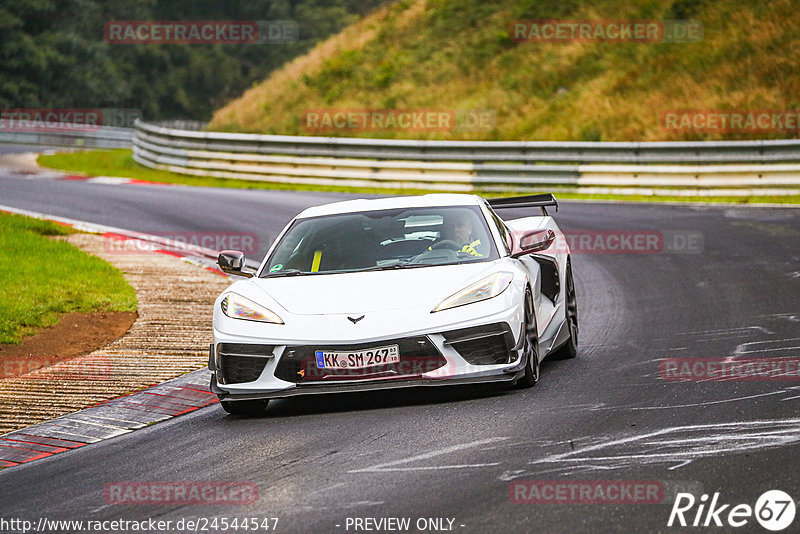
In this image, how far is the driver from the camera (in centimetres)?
841

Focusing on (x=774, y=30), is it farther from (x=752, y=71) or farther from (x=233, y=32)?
(x=233, y=32)

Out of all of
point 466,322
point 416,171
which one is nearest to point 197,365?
point 466,322

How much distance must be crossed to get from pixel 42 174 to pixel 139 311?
19.5 meters

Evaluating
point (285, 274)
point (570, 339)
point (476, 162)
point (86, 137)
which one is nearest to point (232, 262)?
point (285, 274)

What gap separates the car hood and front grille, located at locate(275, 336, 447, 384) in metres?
0.26

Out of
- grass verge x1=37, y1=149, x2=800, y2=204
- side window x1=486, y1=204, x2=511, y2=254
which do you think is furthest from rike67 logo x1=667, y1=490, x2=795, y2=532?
grass verge x1=37, y1=149, x2=800, y2=204

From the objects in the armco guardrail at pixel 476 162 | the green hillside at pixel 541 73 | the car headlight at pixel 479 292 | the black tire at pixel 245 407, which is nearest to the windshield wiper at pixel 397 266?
the car headlight at pixel 479 292

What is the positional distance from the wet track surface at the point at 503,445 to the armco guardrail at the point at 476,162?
11.5m

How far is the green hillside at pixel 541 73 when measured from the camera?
2808 cm

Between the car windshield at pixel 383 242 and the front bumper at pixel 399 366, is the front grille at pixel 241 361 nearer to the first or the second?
the front bumper at pixel 399 366

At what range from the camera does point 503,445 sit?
6215 mm

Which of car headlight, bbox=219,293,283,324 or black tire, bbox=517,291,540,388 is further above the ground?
car headlight, bbox=219,293,283,324

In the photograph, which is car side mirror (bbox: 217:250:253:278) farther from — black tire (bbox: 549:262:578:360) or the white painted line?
the white painted line

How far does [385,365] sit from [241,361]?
99 centimetres
